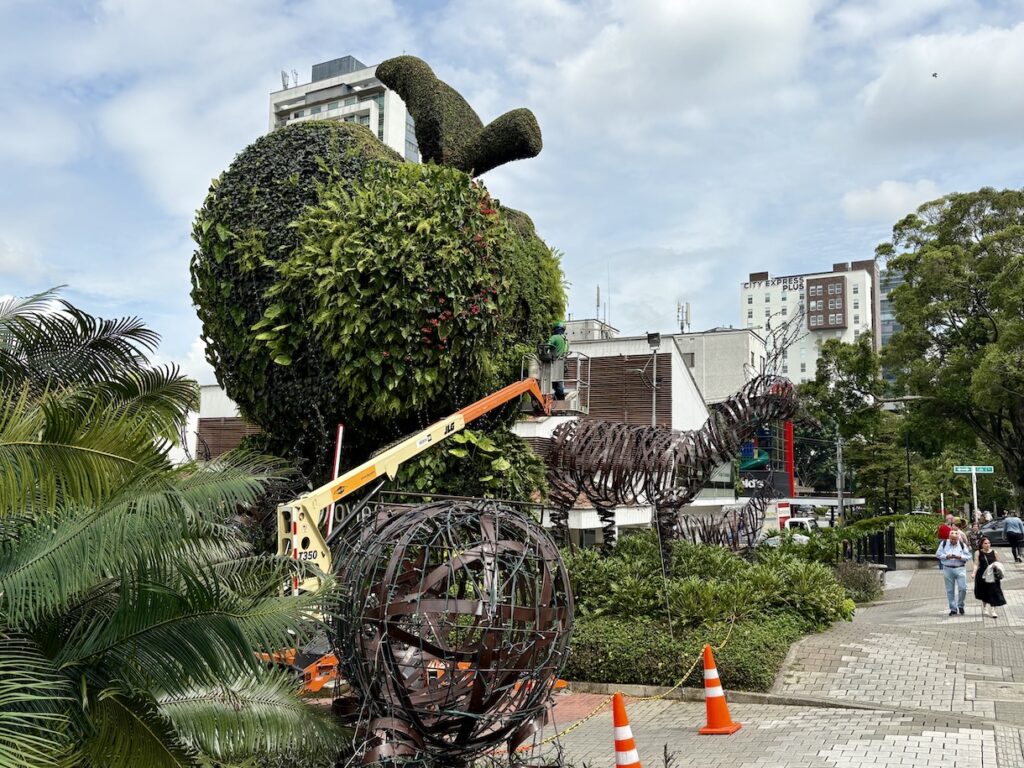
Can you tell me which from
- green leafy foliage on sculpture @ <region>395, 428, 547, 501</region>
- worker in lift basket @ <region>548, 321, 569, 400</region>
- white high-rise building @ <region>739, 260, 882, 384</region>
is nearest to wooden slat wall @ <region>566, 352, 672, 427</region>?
worker in lift basket @ <region>548, 321, 569, 400</region>

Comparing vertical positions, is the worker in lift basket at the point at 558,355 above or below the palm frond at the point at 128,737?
above

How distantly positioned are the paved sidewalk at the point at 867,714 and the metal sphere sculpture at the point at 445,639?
1.16 meters

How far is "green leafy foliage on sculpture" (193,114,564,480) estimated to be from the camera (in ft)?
35.4

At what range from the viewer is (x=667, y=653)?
34.8 ft

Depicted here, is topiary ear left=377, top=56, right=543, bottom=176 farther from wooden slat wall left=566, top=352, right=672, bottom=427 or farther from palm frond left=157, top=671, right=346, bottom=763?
wooden slat wall left=566, top=352, right=672, bottom=427

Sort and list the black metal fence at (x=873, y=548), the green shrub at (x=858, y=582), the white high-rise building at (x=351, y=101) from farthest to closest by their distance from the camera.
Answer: the white high-rise building at (x=351, y=101)
the black metal fence at (x=873, y=548)
the green shrub at (x=858, y=582)

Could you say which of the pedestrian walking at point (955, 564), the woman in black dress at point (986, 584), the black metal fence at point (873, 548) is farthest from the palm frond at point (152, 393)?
the black metal fence at point (873, 548)

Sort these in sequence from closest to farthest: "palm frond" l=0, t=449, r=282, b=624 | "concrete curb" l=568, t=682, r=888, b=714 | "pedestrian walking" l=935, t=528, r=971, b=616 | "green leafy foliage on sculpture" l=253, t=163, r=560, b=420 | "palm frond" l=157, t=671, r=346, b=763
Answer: "palm frond" l=0, t=449, r=282, b=624
"palm frond" l=157, t=671, r=346, b=763
"concrete curb" l=568, t=682, r=888, b=714
"green leafy foliage on sculpture" l=253, t=163, r=560, b=420
"pedestrian walking" l=935, t=528, r=971, b=616

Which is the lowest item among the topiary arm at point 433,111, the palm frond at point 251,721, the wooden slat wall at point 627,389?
the palm frond at point 251,721

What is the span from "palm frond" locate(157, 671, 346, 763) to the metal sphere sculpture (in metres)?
0.36

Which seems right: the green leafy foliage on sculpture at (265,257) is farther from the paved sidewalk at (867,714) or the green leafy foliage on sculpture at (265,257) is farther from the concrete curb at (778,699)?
the paved sidewalk at (867,714)

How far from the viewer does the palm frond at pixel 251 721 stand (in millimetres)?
5211

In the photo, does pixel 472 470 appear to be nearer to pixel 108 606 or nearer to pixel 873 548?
pixel 108 606

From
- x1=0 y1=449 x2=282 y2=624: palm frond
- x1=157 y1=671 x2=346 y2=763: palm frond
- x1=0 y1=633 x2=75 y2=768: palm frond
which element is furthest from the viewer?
x1=157 y1=671 x2=346 y2=763: palm frond
